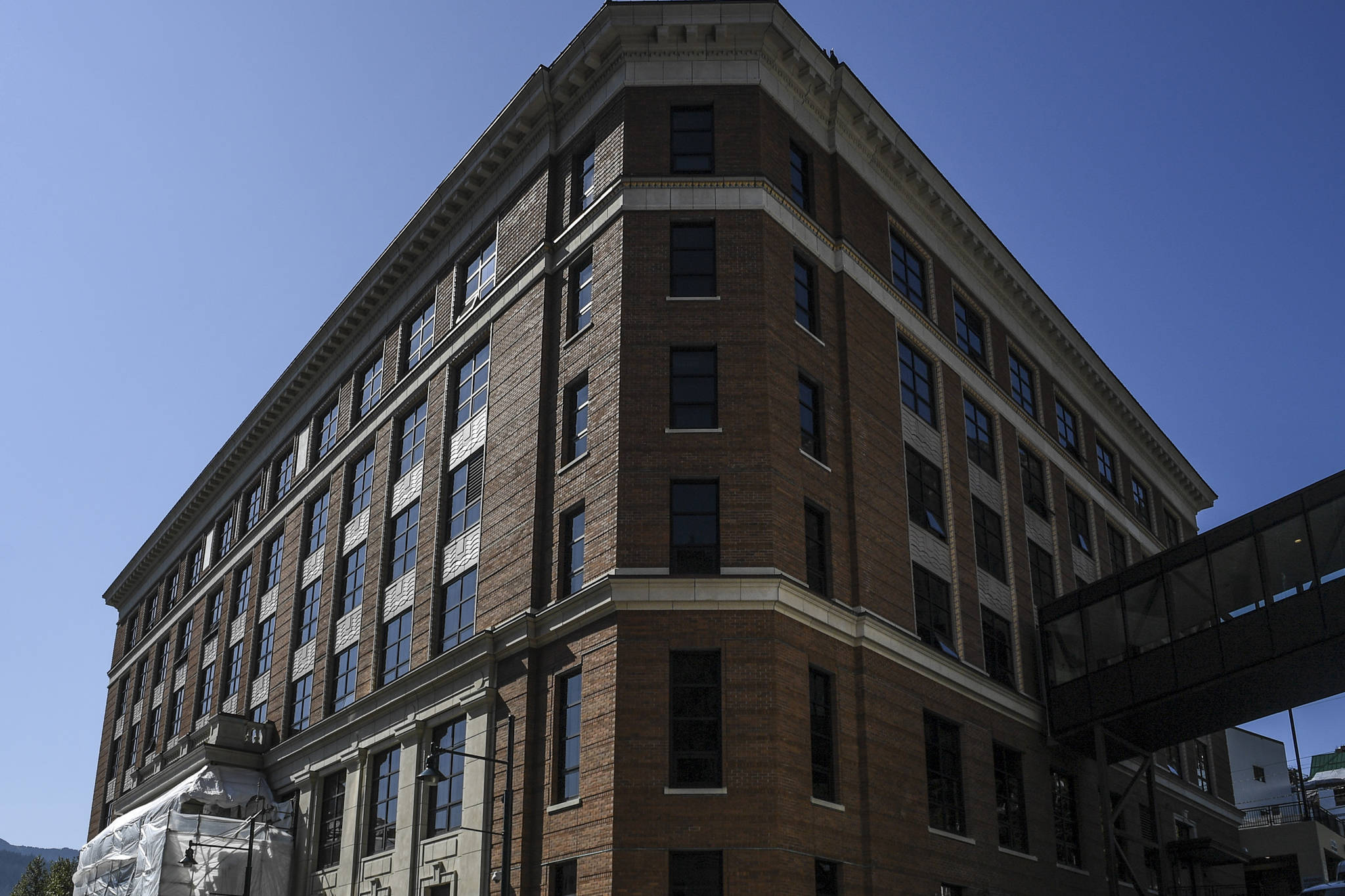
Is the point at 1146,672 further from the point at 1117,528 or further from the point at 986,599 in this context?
the point at 1117,528

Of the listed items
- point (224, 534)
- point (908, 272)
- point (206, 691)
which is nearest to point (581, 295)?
point (908, 272)

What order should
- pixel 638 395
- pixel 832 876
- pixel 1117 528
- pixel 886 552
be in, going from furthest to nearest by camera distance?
1. pixel 1117 528
2. pixel 886 552
3. pixel 638 395
4. pixel 832 876

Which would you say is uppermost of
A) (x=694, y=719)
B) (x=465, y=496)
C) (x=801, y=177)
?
(x=801, y=177)

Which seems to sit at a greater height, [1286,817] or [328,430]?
[328,430]

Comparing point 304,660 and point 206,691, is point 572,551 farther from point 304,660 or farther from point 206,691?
point 206,691

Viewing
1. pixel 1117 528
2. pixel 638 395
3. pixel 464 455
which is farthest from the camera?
pixel 1117 528

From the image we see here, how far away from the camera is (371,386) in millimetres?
47562

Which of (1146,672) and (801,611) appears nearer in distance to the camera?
(801,611)

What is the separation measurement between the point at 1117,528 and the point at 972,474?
48.9 feet

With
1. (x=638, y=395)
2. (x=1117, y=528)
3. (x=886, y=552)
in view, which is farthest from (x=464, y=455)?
(x=1117, y=528)

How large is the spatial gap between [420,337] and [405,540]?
769 centimetres

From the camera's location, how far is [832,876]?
1125 inches

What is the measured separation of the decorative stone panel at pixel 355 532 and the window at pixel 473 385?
6661 millimetres

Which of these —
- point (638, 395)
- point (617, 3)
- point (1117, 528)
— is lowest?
point (638, 395)
